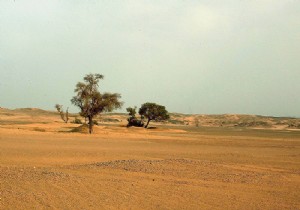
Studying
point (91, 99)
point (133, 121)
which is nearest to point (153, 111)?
point (133, 121)

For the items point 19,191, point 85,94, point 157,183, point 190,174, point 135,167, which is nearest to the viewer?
point 19,191

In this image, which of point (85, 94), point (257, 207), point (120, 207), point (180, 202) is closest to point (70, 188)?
point (120, 207)

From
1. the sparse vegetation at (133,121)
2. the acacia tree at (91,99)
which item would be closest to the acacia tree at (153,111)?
the sparse vegetation at (133,121)

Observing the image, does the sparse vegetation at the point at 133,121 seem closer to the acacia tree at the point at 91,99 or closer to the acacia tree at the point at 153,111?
the acacia tree at the point at 153,111

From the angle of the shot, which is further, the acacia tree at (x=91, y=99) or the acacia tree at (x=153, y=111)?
the acacia tree at (x=153, y=111)

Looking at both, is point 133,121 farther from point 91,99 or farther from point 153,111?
point 91,99

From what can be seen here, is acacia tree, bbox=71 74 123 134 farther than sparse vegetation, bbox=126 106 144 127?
No

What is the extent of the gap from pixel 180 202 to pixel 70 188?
122 inches

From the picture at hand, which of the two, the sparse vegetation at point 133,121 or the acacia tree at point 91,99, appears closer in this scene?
the acacia tree at point 91,99

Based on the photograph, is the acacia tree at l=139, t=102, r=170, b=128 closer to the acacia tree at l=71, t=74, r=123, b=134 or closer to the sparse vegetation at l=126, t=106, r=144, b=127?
the sparse vegetation at l=126, t=106, r=144, b=127

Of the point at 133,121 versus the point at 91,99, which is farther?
the point at 133,121

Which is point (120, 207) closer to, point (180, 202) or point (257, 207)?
point (180, 202)

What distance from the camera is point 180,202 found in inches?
368

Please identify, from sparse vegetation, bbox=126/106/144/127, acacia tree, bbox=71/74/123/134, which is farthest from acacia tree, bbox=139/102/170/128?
acacia tree, bbox=71/74/123/134
